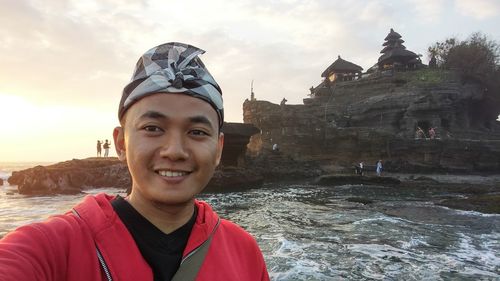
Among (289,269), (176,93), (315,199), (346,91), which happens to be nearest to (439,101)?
(346,91)

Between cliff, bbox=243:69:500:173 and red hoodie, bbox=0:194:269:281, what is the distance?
36373 millimetres

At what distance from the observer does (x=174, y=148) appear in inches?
68.9

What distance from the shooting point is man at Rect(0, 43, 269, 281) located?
151cm

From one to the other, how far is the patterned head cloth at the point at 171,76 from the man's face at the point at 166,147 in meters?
0.04

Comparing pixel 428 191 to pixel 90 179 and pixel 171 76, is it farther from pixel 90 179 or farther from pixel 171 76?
pixel 171 76

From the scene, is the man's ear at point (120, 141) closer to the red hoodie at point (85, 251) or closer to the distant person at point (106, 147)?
the red hoodie at point (85, 251)

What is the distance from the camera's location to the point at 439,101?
4288 cm

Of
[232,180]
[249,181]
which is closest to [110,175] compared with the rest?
[232,180]

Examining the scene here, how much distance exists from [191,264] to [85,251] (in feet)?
1.49

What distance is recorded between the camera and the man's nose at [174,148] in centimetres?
174

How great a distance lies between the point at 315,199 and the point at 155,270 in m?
17.7

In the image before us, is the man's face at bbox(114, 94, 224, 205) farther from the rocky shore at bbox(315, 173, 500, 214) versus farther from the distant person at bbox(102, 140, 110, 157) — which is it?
→ the distant person at bbox(102, 140, 110, 157)

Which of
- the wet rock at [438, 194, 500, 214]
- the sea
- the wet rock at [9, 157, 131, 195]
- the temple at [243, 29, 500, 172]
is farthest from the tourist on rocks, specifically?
the wet rock at [438, 194, 500, 214]

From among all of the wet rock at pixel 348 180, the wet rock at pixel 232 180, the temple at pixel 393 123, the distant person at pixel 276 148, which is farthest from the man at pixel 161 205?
the distant person at pixel 276 148
